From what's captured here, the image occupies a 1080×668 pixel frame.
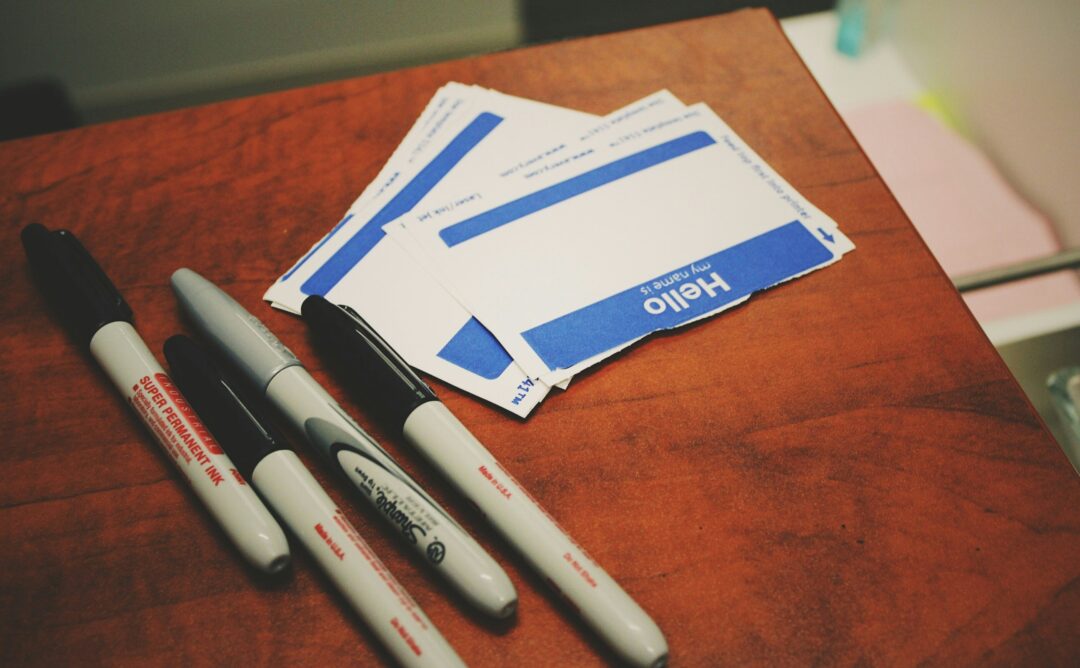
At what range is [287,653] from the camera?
38 cm

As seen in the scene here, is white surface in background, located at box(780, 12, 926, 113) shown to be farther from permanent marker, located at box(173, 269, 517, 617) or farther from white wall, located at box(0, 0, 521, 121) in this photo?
permanent marker, located at box(173, 269, 517, 617)

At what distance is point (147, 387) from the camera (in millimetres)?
444

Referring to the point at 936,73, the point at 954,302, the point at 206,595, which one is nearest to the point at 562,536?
the point at 206,595

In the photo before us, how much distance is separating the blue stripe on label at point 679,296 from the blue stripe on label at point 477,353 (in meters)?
0.02


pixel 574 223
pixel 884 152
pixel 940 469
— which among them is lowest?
pixel 884 152

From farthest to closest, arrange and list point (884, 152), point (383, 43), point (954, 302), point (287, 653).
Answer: point (383, 43) < point (884, 152) < point (954, 302) < point (287, 653)

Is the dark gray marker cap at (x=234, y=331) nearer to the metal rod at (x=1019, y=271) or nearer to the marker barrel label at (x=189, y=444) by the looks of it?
the marker barrel label at (x=189, y=444)

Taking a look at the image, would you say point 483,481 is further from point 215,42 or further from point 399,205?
point 215,42

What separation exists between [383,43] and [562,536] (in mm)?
1188

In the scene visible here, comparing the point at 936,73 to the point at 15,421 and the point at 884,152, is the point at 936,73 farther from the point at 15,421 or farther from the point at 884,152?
the point at 15,421

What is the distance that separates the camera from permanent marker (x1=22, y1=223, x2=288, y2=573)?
1.28ft

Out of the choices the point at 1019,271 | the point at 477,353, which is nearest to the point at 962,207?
the point at 1019,271

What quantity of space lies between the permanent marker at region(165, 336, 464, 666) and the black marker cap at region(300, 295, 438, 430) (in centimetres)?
5

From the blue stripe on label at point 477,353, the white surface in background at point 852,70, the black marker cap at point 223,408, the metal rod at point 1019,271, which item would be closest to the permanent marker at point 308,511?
the black marker cap at point 223,408
